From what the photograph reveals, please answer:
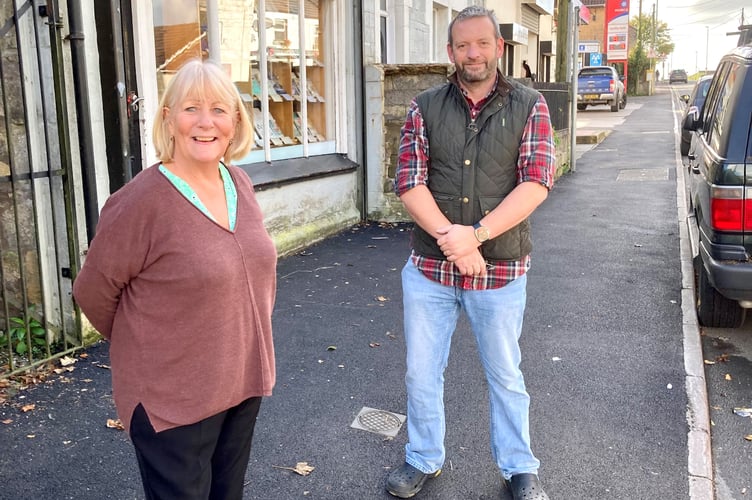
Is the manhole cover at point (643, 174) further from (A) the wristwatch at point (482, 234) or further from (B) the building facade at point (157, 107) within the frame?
(A) the wristwatch at point (482, 234)

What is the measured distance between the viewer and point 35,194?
4.62 metres

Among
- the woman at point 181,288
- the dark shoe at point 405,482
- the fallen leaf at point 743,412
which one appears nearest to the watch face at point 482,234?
the woman at point 181,288

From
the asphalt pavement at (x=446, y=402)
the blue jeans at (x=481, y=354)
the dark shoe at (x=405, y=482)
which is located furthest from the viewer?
the asphalt pavement at (x=446, y=402)

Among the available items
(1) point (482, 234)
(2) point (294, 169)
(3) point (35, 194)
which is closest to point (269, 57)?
(2) point (294, 169)

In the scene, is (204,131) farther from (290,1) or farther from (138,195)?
(290,1)

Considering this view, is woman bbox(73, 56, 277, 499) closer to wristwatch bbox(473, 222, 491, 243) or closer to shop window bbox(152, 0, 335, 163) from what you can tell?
wristwatch bbox(473, 222, 491, 243)

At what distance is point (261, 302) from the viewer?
2.19m

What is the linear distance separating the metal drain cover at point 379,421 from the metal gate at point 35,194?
6.94ft

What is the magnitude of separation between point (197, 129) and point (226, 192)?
22 centimetres

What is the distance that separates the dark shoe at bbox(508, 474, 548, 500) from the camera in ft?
9.94

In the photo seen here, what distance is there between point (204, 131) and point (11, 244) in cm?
350

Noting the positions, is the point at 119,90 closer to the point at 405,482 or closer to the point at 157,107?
the point at 157,107

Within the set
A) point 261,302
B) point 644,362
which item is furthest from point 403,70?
point 261,302

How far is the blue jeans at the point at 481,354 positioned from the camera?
2924 millimetres
